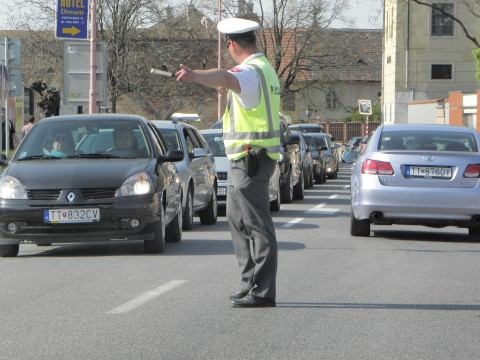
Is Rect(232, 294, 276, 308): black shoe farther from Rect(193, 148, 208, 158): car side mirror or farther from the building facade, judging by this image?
the building facade

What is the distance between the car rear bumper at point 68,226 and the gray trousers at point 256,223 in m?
3.99

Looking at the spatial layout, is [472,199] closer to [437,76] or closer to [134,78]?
[134,78]

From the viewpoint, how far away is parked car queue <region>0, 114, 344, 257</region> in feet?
42.7

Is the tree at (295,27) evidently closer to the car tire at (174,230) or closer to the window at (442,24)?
the window at (442,24)

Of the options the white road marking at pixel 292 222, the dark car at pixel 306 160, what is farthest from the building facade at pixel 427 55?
the white road marking at pixel 292 222

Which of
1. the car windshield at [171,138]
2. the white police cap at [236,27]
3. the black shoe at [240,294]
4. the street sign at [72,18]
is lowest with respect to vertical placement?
the black shoe at [240,294]

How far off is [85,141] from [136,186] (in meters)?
1.25

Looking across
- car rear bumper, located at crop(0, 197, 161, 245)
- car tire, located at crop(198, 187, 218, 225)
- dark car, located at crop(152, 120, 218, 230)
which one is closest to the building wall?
dark car, located at crop(152, 120, 218, 230)

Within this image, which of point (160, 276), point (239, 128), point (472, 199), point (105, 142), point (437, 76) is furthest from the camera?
point (437, 76)

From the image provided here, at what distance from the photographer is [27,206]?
1302 cm

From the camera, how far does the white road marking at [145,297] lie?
9133mm

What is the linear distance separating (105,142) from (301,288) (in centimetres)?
450

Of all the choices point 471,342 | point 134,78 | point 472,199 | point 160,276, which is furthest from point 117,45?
point 471,342

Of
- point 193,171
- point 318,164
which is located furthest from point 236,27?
point 318,164
